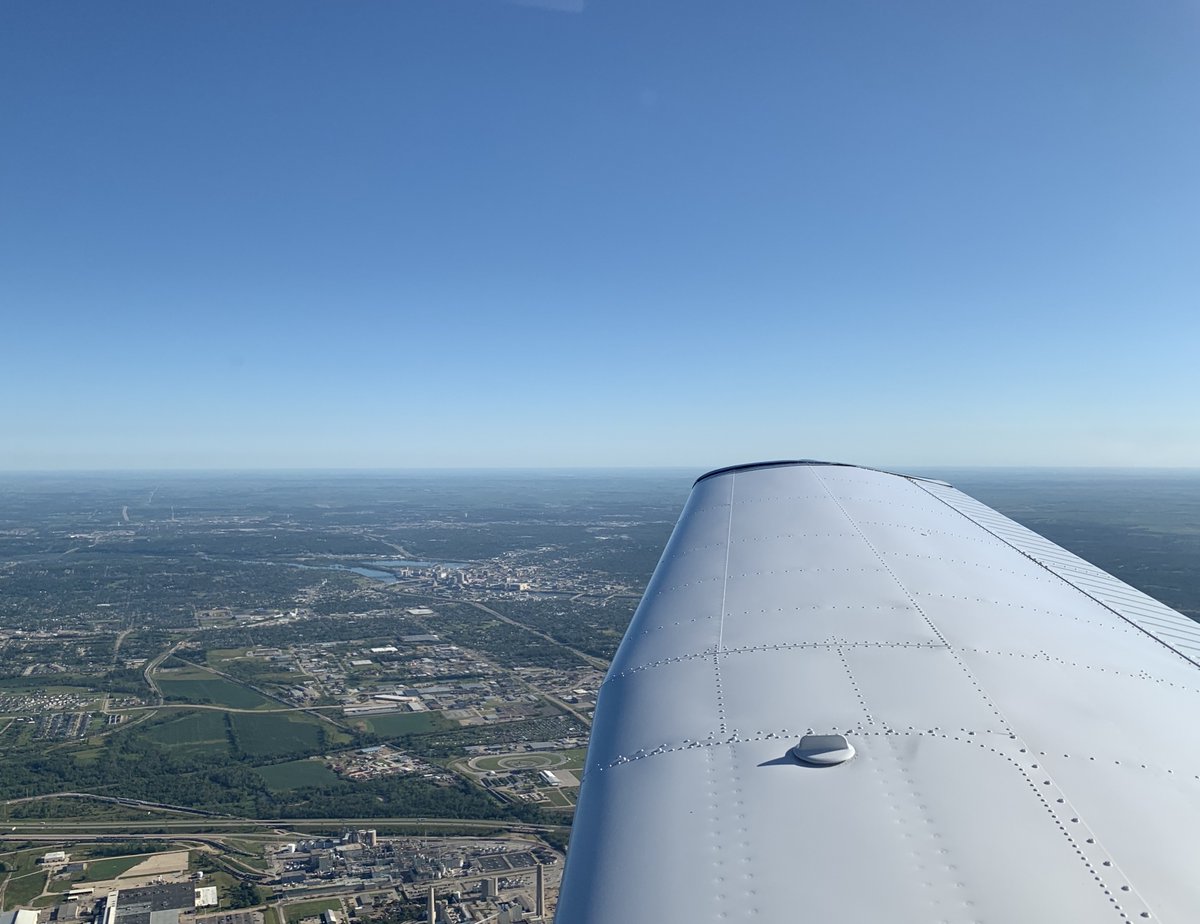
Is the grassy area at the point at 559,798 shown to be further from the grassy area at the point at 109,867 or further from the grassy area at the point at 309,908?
the grassy area at the point at 109,867

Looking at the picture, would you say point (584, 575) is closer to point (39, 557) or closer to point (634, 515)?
point (634, 515)

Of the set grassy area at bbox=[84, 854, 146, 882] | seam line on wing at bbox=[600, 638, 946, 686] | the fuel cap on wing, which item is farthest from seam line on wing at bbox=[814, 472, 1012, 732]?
grassy area at bbox=[84, 854, 146, 882]

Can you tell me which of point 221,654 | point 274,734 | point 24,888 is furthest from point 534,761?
point 221,654

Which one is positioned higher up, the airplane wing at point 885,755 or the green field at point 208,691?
the airplane wing at point 885,755

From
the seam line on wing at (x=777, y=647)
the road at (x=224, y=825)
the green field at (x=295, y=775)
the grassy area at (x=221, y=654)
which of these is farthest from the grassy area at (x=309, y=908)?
the grassy area at (x=221, y=654)

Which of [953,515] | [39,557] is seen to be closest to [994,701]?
[953,515]

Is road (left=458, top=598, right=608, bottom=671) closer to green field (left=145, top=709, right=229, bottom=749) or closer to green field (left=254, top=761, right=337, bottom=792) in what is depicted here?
green field (left=254, top=761, right=337, bottom=792)
